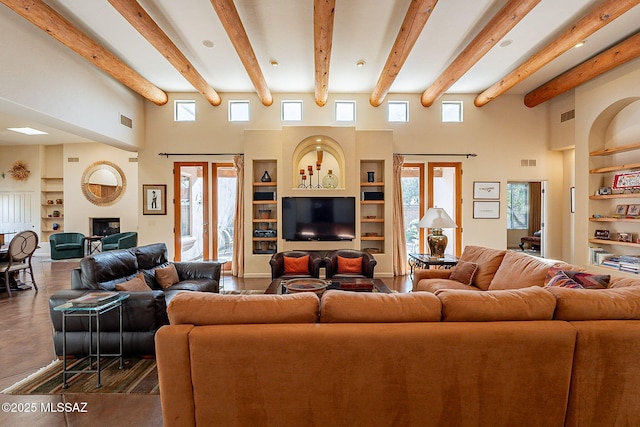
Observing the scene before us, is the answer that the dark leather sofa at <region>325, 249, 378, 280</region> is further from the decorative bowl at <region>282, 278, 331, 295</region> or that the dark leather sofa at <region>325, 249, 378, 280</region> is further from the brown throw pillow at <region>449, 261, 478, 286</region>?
the brown throw pillow at <region>449, 261, 478, 286</region>

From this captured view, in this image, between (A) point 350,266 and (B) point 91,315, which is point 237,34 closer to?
(B) point 91,315

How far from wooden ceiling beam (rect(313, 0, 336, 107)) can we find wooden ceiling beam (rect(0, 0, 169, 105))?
3039 mm

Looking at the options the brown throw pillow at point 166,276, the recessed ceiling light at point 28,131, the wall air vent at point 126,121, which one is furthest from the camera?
the recessed ceiling light at point 28,131

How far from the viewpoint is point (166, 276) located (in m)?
3.69

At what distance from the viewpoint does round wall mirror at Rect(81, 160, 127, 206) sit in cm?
802

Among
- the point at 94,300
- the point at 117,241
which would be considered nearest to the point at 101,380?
the point at 94,300

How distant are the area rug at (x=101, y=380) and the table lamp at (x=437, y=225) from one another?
376 centimetres

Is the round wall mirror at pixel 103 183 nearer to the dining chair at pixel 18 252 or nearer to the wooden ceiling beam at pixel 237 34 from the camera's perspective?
the dining chair at pixel 18 252

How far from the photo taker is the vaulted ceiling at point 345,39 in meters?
3.37

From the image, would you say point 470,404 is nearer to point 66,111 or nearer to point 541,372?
point 541,372

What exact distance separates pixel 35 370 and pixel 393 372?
3155 millimetres

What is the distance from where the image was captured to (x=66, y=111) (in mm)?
4184

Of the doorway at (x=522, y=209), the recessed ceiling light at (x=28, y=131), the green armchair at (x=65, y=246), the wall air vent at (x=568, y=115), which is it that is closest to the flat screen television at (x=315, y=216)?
the wall air vent at (x=568, y=115)

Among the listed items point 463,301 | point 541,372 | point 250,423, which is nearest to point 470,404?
point 541,372
